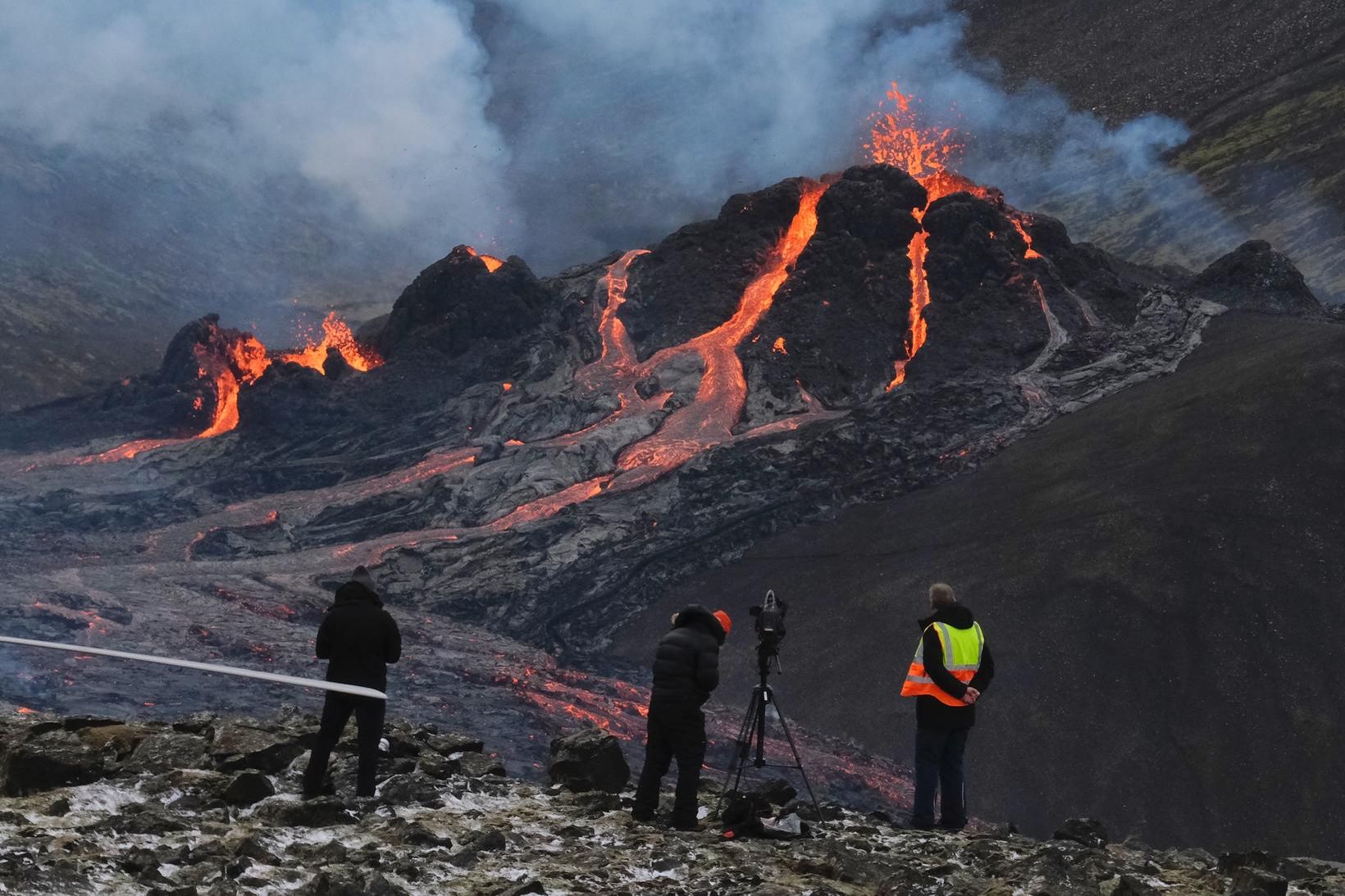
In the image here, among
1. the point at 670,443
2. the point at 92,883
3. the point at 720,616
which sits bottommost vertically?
the point at 92,883

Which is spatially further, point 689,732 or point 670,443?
point 670,443

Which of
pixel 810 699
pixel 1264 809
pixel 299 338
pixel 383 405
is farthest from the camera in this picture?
pixel 299 338

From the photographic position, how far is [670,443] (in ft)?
137

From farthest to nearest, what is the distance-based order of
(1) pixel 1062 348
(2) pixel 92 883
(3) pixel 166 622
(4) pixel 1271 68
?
(4) pixel 1271 68 → (1) pixel 1062 348 → (3) pixel 166 622 → (2) pixel 92 883

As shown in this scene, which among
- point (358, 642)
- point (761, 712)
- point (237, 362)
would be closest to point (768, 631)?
point (761, 712)

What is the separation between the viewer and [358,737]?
30.4ft

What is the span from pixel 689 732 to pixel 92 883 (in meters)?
4.07

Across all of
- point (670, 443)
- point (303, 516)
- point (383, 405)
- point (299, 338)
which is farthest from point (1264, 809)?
point (299, 338)

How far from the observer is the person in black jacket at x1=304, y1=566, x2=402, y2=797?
30.1ft

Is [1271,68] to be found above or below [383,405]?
above

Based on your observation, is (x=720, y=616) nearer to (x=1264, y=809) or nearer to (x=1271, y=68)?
(x=1264, y=809)

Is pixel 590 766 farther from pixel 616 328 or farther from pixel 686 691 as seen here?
pixel 616 328

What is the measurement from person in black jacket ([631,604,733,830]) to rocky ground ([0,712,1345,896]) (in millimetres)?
354

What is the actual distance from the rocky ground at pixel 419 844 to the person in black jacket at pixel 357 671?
0.23 m
